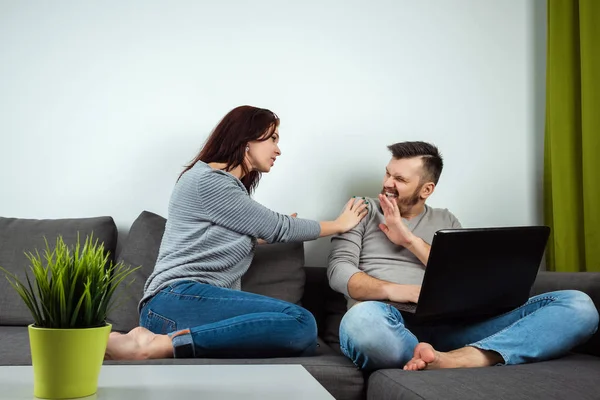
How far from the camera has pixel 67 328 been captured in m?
0.93

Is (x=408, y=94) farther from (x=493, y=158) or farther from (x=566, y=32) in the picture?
(x=566, y=32)

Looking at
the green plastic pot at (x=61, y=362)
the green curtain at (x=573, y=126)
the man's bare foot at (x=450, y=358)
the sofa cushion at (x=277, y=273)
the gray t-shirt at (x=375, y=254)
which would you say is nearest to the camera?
the green plastic pot at (x=61, y=362)

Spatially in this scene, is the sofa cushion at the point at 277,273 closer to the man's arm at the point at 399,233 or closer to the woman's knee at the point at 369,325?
the man's arm at the point at 399,233

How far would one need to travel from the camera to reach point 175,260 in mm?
1890

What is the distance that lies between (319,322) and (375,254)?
37 centimetres

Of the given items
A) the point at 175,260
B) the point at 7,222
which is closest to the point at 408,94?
the point at 175,260

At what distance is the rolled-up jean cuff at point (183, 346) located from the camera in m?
1.61

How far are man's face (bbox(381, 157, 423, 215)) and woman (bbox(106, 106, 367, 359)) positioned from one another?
14 cm

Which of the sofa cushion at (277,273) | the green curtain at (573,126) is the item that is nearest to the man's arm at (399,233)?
the sofa cushion at (277,273)

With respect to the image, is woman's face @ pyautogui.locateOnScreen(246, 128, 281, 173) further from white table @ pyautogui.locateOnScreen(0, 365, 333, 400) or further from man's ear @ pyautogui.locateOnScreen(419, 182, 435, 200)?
white table @ pyautogui.locateOnScreen(0, 365, 333, 400)

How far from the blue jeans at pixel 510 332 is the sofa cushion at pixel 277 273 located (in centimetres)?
53

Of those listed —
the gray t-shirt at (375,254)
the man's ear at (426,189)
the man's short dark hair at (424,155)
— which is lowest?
the gray t-shirt at (375,254)

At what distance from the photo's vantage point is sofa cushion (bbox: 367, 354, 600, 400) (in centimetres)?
125

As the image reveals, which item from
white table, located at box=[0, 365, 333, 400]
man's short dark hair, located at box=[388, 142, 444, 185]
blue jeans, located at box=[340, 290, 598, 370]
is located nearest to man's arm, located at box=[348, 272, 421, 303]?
blue jeans, located at box=[340, 290, 598, 370]
